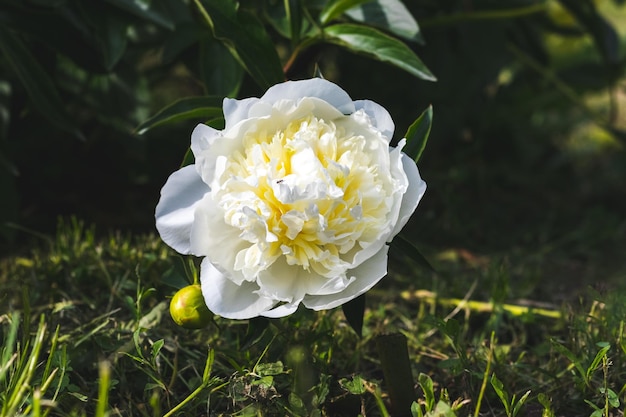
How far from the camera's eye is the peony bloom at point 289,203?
786 millimetres

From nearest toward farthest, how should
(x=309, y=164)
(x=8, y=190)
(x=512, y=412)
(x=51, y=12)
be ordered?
(x=309, y=164) < (x=512, y=412) < (x=51, y=12) < (x=8, y=190)

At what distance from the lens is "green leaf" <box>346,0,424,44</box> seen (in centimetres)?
114

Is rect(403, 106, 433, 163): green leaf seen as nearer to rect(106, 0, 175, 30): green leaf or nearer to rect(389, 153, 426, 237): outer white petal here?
rect(389, 153, 426, 237): outer white petal

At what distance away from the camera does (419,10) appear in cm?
159

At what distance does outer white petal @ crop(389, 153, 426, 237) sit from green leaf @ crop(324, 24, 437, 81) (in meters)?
0.25

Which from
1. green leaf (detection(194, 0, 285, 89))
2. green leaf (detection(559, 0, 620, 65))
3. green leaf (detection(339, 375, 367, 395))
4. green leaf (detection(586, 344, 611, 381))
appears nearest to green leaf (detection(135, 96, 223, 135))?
green leaf (detection(194, 0, 285, 89))

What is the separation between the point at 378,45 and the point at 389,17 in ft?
0.39

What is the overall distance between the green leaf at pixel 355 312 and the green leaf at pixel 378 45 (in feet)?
1.11

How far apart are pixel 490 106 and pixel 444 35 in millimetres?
281

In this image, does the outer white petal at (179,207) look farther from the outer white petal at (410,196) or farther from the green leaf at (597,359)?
the green leaf at (597,359)

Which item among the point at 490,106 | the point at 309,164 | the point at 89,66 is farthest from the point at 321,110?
the point at 490,106

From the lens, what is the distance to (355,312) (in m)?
0.90

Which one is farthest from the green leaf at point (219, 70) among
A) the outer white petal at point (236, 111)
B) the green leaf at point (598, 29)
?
the green leaf at point (598, 29)

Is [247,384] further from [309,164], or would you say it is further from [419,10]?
[419,10]
